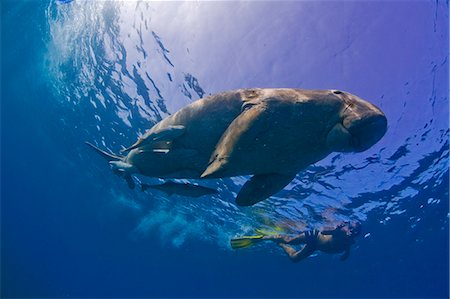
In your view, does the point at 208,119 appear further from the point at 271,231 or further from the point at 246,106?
the point at 271,231

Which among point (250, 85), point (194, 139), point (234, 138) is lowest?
point (234, 138)

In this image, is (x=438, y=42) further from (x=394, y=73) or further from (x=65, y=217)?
(x=65, y=217)

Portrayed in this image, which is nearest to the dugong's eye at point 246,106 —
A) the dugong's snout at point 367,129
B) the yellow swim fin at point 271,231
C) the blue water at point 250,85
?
the dugong's snout at point 367,129

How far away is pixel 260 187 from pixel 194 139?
1142mm

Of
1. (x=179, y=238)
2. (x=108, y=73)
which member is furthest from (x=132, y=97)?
(x=179, y=238)

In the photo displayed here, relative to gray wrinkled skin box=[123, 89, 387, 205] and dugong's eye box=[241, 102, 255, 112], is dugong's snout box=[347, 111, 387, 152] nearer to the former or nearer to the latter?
gray wrinkled skin box=[123, 89, 387, 205]

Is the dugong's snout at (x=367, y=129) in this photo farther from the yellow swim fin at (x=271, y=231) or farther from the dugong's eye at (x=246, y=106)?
the yellow swim fin at (x=271, y=231)

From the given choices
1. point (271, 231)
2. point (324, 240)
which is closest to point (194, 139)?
point (324, 240)

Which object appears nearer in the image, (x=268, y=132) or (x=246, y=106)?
(x=268, y=132)

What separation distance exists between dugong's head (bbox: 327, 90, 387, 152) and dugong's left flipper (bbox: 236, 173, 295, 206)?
1.00 m

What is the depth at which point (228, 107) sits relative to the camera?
3959mm

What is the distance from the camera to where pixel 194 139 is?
4309mm

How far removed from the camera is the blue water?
10.2 m

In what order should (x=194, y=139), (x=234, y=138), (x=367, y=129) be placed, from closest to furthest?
(x=367, y=129) < (x=234, y=138) < (x=194, y=139)
